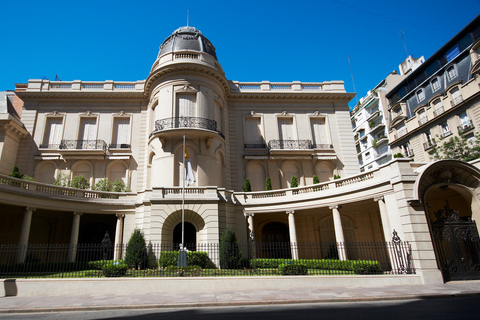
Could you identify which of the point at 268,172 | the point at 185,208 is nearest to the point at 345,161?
the point at 268,172

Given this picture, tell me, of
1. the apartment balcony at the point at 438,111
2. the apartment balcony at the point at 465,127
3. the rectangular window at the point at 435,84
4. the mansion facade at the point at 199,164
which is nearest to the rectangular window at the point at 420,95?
the rectangular window at the point at 435,84

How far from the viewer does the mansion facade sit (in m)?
19.1

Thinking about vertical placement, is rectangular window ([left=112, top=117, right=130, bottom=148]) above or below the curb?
above

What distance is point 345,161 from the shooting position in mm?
29641

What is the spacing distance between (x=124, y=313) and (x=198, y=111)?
63.9 feet

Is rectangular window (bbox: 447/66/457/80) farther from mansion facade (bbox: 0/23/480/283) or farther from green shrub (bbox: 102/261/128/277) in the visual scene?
green shrub (bbox: 102/261/128/277)

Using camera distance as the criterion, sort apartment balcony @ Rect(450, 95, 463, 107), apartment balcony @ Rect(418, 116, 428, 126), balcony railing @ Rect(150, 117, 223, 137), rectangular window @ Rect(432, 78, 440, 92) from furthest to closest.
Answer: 1. apartment balcony @ Rect(418, 116, 428, 126)
2. rectangular window @ Rect(432, 78, 440, 92)
3. apartment balcony @ Rect(450, 95, 463, 107)
4. balcony railing @ Rect(150, 117, 223, 137)

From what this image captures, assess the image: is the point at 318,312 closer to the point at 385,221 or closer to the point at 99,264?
Answer: the point at 385,221

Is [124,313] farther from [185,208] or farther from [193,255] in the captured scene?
[185,208]

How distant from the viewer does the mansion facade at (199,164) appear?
1914 centimetres

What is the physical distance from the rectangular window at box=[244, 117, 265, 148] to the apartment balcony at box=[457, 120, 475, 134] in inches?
779

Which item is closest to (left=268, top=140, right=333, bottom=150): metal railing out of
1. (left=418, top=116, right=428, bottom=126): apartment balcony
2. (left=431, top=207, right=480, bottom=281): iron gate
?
(left=431, top=207, right=480, bottom=281): iron gate

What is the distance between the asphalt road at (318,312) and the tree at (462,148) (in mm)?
20809

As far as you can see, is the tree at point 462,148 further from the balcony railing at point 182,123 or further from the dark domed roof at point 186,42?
the dark domed roof at point 186,42
